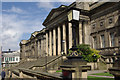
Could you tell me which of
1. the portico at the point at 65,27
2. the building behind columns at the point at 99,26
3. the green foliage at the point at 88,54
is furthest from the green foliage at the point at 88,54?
the portico at the point at 65,27

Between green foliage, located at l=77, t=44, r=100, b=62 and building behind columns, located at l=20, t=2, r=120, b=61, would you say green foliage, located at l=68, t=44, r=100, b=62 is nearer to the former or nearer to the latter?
green foliage, located at l=77, t=44, r=100, b=62

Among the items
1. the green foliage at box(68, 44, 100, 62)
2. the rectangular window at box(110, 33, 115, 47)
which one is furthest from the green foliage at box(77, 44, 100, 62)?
the rectangular window at box(110, 33, 115, 47)

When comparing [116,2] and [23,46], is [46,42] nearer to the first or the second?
[116,2]

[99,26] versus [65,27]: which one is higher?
[65,27]

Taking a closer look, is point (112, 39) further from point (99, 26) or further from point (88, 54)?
point (88, 54)

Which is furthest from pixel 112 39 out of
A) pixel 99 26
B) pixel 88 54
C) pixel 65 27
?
pixel 65 27

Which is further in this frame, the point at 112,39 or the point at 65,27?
the point at 65,27

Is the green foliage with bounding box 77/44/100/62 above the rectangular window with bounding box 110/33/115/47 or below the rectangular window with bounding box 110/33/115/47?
below

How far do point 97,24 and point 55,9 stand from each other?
48.3 feet

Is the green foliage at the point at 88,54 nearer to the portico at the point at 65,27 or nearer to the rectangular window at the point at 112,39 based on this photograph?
the rectangular window at the point at 112,39

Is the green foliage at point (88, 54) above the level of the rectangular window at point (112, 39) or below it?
below

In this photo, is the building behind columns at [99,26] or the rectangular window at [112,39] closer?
the building behind columns at [99,26]

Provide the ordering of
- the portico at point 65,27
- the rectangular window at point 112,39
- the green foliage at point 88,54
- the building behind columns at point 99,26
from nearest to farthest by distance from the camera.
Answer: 1. the green foliage at point 88,54
2. the building behind columns at point 99,26
3. the rectangular window at point 112,39
4. the portico at point 65,27

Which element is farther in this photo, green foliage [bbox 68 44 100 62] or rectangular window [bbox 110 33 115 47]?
rectangular window [bbox 110 33 115 47]
